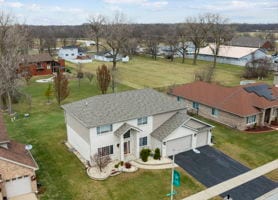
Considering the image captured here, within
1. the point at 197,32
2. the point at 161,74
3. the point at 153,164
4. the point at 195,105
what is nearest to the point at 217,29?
the point at 197,32

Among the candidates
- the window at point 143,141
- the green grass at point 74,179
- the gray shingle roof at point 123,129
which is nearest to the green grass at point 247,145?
the green grass at point 74,179

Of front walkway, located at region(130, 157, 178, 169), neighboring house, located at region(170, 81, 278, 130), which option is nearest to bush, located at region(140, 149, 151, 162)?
front walkway, located at region(130, 157, 178, 169)

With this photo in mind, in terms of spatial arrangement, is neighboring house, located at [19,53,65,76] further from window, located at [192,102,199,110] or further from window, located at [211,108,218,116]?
window, located at [211,108,218,116]

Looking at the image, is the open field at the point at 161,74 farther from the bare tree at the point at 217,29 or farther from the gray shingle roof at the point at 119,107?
the gray shingle roof at the point at 119,107

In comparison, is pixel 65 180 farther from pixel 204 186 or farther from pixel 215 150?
pixel 215 150

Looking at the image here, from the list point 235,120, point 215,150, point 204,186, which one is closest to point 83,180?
point 204,186

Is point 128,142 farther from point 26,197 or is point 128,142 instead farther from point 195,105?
point 195,105

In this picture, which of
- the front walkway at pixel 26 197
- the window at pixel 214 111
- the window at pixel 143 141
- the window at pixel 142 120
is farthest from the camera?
the window at pixel 214 111
